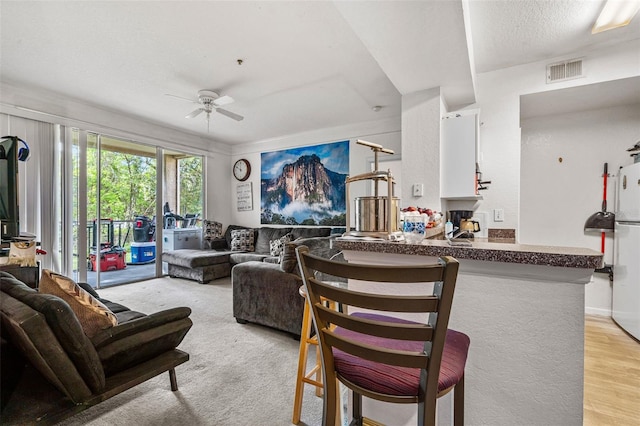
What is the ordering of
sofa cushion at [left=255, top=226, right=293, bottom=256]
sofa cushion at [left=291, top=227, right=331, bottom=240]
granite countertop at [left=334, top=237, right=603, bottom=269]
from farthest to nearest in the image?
sofa cushion at [left=255, top=226, right=293, bottom=256]
sofa cushion at [left=291, top=227, right=331, bottom=240]
granite countertop at [left=334, top=237, right=603, bottom=269]

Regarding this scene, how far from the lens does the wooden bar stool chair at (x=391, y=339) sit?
618 mm

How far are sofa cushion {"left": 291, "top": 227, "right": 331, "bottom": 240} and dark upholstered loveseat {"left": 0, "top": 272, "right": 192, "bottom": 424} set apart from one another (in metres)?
3.23

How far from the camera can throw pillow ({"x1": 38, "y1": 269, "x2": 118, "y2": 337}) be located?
55.1 inches

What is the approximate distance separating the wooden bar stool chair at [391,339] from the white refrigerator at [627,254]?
9.12ft

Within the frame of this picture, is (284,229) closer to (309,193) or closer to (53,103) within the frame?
(309,193)

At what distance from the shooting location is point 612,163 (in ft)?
9.68

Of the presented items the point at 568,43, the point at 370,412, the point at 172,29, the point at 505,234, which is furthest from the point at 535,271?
the point at 172,29

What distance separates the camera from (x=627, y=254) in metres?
2.59

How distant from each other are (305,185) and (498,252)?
4.36 metres

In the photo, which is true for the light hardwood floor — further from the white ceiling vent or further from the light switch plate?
the white ceiling vent

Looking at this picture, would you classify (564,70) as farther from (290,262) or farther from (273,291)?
(273,291)

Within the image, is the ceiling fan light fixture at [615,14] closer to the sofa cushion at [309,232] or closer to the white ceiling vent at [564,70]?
the white ceiling vent at [564,70]

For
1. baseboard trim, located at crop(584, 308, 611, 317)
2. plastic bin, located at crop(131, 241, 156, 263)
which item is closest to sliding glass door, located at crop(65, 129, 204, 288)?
plastic bin, located at crop(131, 241, 156, 263)

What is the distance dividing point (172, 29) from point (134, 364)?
244 centimetres
